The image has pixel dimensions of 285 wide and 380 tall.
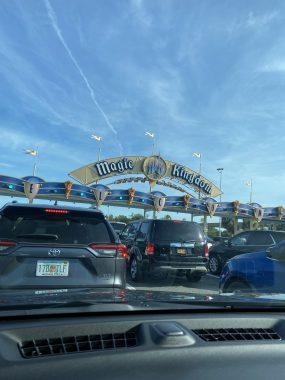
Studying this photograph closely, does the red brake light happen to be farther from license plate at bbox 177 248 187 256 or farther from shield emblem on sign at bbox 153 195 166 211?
shield emblem on sign at bbox 153 195 166 211

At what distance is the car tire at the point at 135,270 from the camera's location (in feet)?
47.3

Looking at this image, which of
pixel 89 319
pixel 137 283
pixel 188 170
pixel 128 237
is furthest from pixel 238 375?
pixel 188 170

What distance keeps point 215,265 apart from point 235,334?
16272 mm

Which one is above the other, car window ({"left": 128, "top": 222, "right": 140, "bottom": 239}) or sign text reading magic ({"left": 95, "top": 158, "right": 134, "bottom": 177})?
sign text reading magic ({"left": 95, "top": 158, "right": 134, "bottom": 177})

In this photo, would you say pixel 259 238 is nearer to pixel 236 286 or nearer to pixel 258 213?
pixel 236 286

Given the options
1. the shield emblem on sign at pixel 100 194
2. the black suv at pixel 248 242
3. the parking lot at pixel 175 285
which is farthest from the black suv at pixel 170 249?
the shield emblem on sign at pixel 100 194

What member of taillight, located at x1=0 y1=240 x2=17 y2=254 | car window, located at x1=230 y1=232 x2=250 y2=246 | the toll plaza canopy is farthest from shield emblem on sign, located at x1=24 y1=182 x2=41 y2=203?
taillight, located at x1=0 y1=240 x2=17 y2=254

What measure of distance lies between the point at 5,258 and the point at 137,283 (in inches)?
341

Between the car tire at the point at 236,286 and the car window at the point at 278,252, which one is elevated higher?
the car window at the point at 278,252

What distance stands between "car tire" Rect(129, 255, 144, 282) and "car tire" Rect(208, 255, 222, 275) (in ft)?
14.0

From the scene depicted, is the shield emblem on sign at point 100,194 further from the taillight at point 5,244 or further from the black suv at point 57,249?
the taillight at point 5,244

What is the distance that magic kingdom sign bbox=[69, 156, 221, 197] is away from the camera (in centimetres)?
4784

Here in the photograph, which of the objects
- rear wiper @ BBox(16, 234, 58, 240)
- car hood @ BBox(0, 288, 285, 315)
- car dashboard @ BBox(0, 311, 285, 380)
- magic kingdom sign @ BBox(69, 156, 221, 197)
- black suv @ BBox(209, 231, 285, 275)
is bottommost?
car dashboard @ BBox(0, 311, 285, 380)

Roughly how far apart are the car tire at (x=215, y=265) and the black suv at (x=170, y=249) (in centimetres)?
363
